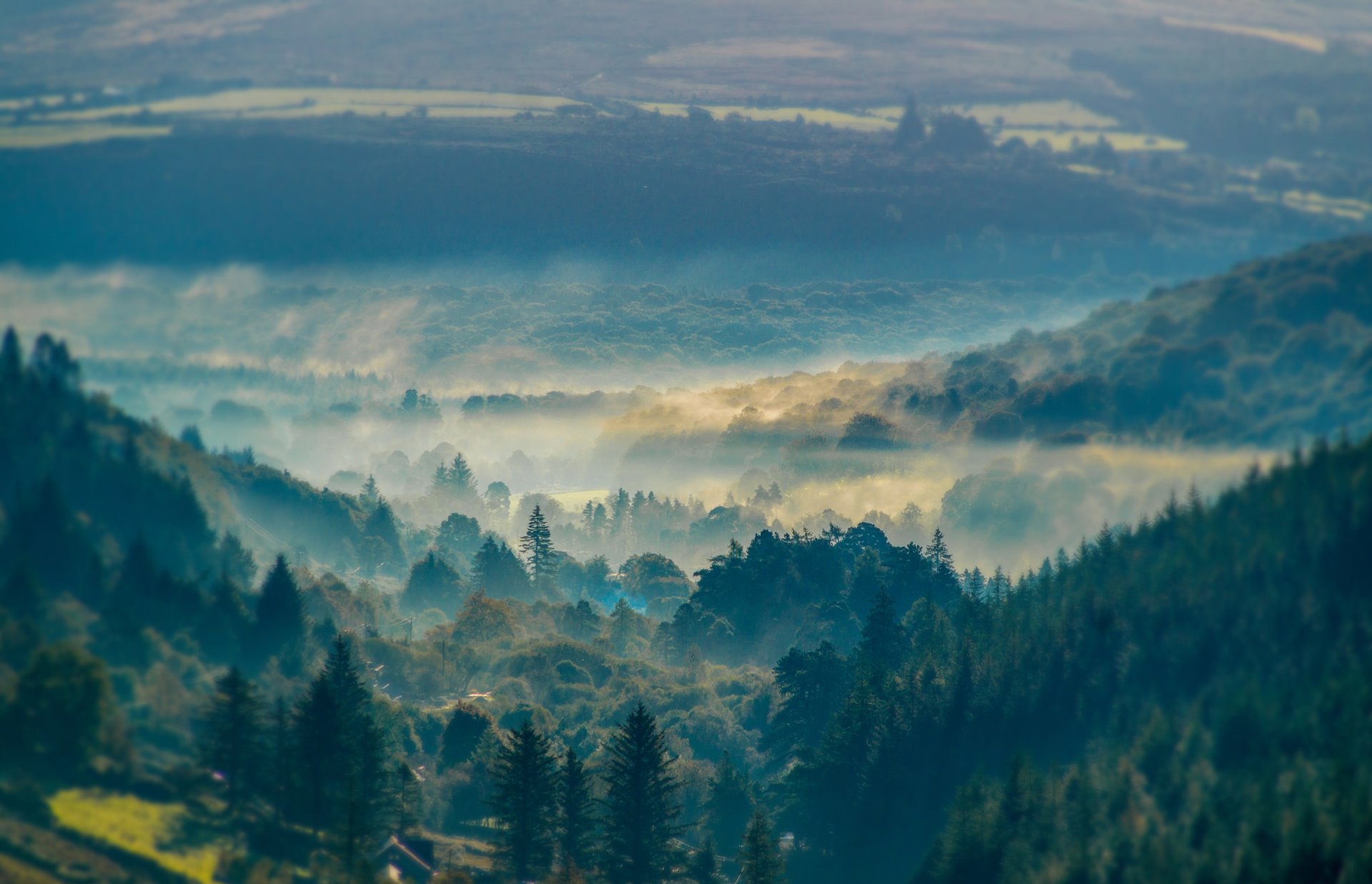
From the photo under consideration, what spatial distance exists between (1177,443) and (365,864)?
49.8m

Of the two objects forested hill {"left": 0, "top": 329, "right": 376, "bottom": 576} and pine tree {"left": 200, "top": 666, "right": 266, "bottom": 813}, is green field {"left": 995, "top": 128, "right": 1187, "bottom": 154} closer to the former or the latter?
forested hill {"left": 0, "top": 329, "right": 376, "bottom": 576}

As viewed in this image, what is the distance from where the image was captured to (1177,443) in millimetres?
78812

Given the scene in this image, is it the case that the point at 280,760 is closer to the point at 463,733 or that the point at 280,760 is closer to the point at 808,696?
the point at 463,733

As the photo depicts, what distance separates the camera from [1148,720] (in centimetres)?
6906

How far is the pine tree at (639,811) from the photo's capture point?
80.6 metres

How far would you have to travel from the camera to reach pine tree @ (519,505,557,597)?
15838cm

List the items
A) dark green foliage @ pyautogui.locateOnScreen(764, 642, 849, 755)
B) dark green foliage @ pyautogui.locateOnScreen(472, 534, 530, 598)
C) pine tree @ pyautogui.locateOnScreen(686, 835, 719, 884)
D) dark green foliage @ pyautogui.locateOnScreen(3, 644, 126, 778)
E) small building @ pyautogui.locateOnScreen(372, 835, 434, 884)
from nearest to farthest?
dark green foliage @ pyautogui.locateOnScreen(3, 644, 126, 778) < small building @ pyautogui.locateOnScreen(372, 835, 434, 884) < pine tree @ pyautogui.locateOnScreen(686, 835, 719, 884) < dark green foliage @ pyautogui.locateOnScreen(764, 642, 849, 755) < dark green foliage @ pyautogui.locateOnScreen(472, 534, 530, 598)

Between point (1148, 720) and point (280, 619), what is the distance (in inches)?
1792

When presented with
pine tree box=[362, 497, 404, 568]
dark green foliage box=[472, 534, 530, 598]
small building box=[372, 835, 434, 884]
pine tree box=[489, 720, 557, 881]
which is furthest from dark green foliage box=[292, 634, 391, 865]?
pine tree box=[362, 497, 404, 568]

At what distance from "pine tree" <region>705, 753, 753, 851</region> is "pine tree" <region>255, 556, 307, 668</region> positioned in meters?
31.6

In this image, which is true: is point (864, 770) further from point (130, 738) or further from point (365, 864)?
point (130, 738)

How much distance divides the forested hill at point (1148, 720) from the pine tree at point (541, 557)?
6601 centimetres

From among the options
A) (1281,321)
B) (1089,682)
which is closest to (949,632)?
(1089,682)

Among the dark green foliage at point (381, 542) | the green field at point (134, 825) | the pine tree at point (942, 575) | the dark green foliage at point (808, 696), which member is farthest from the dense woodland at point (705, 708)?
the dark green foliage at point (381, 542)
